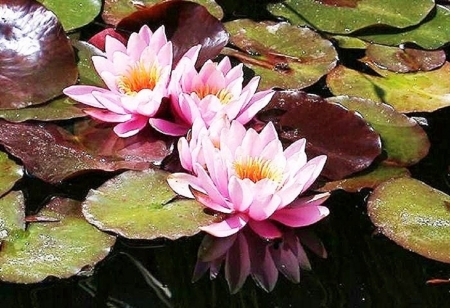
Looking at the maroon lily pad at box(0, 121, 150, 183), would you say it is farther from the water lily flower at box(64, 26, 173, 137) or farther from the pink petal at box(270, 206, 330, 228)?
the pink petal at box(270, 206, 330, 228)

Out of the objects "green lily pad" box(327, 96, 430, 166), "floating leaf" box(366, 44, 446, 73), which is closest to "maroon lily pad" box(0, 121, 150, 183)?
"green lily pad" box(327, 96, 430, 166)

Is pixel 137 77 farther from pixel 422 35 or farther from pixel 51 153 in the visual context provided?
pixel 422 35

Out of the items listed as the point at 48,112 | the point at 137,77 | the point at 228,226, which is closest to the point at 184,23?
the point at 137,77

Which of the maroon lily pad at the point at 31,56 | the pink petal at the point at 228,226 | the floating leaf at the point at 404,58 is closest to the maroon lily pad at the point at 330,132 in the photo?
the pink petal at the point at 228,226

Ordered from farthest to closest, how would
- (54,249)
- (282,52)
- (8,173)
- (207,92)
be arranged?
(282,52)
(207,92)
(8,173)
(54,249)

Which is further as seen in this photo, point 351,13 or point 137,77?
point 351,13

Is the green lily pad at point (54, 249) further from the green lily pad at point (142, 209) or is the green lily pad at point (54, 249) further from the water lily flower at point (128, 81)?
the water lily flower at point (128, 81)
